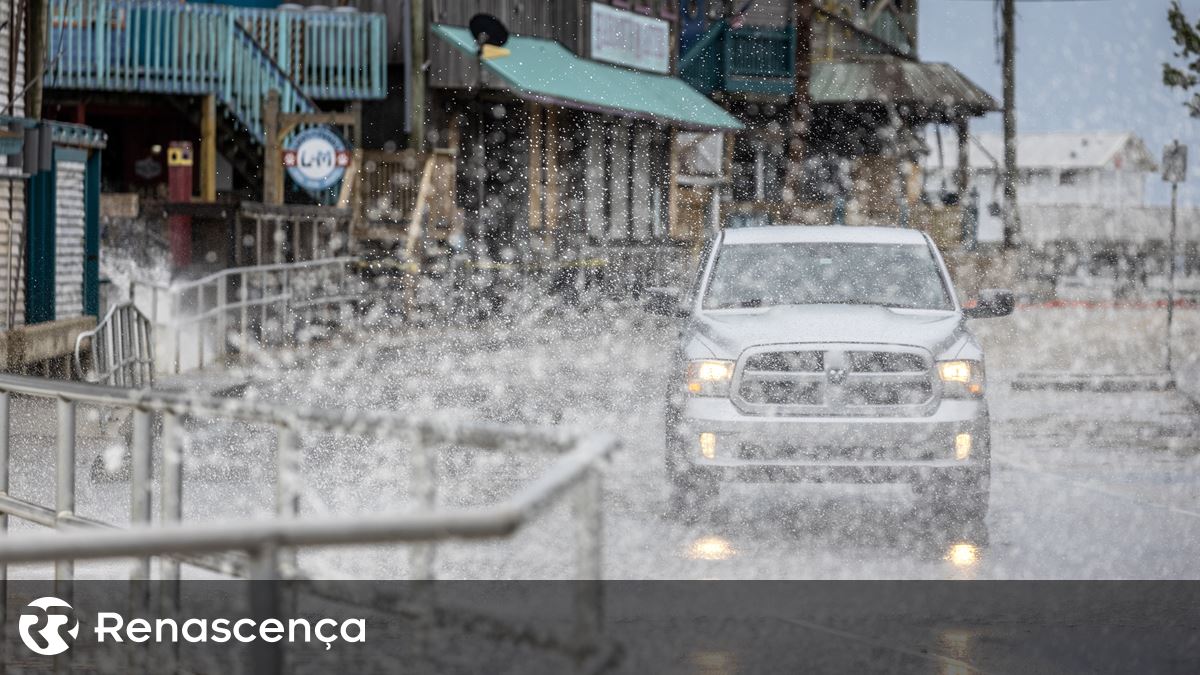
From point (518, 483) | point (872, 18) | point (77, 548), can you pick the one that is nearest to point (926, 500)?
point (518, 483)

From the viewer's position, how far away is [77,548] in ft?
11.3

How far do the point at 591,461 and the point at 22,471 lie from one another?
9.02 metres

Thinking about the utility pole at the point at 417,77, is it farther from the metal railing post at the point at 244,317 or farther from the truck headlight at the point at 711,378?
the truck headlight at the point at 711,378

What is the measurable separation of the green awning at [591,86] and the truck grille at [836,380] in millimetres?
22215

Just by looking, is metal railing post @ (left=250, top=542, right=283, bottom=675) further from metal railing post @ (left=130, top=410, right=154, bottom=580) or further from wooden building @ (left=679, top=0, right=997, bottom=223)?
wooden building @ (left=679, top=0, right=997, bottom=223)

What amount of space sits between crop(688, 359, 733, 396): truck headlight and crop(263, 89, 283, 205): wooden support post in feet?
63.4

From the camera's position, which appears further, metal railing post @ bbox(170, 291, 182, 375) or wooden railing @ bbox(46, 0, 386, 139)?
wooden railing @ bbox(46, 0, 386, 139)

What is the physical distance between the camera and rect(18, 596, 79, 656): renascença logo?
6.43 metres

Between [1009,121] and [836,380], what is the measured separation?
3265 centimetres

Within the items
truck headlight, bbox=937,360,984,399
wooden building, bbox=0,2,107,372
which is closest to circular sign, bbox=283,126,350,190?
wooden building, bbox=0,2,107,372

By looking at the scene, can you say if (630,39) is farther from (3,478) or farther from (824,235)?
(3,478)

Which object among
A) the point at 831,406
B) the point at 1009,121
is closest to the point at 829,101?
the point at 1009,121

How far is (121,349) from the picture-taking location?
14.7 meters

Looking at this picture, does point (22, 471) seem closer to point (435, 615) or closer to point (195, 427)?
point (195, 427)
